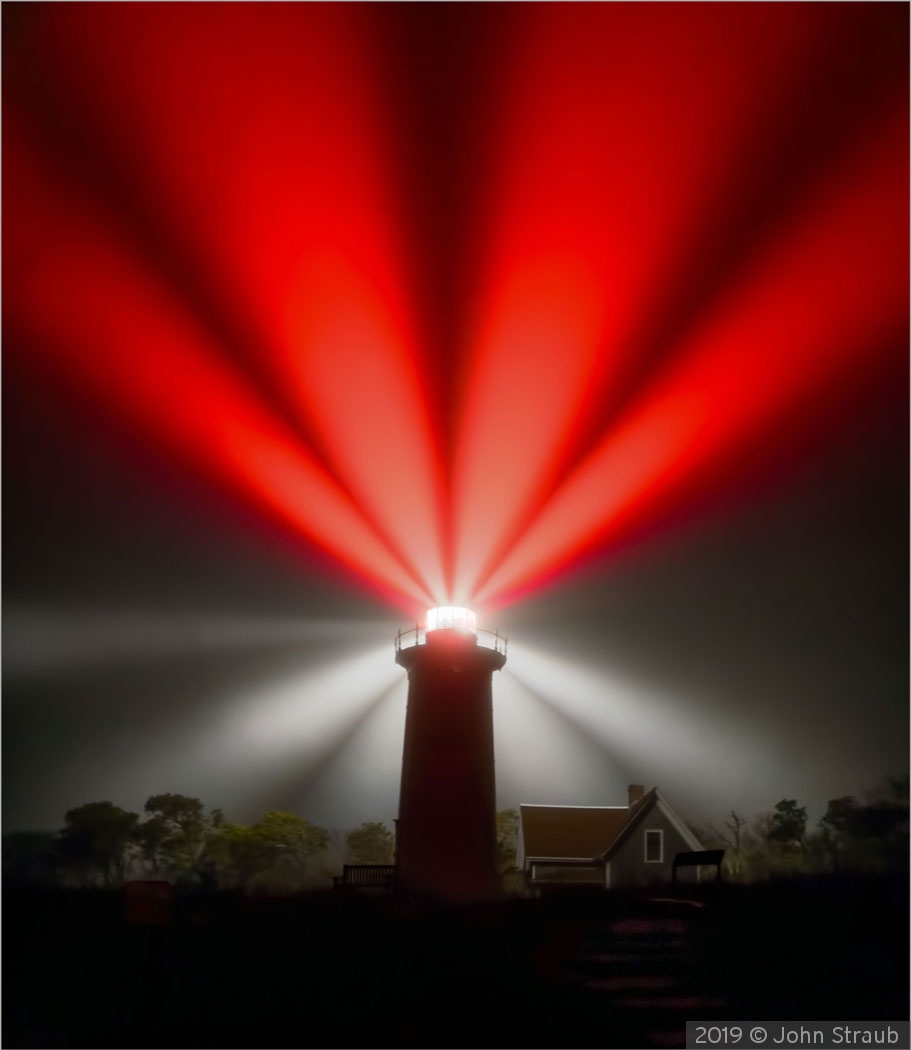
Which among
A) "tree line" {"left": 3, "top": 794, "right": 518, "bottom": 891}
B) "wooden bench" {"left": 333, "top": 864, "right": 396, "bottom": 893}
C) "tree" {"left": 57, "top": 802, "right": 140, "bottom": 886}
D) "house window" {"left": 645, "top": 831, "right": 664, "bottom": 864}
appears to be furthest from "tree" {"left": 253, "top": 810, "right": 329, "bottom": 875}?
"house window" {"left": 645, "top": 831, "right": 664, "bottom": 864}

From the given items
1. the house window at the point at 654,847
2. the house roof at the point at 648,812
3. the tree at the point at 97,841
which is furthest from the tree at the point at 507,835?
the tree at the point at 97,841

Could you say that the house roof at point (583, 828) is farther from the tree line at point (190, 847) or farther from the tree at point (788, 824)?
the tree at point (788, 824)

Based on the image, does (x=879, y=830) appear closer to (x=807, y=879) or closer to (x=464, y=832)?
(x=807, y=879)

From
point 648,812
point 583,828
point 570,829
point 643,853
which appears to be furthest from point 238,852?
point 648,812

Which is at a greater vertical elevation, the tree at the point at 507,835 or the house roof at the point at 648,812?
the house roof at the point at 648,812

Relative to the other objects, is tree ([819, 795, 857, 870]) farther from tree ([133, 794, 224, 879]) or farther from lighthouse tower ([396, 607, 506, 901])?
tree ([133, 794, 224, 879])

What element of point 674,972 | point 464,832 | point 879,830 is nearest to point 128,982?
point 674,972

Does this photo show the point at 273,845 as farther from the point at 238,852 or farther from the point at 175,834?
the point at 175,834
